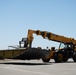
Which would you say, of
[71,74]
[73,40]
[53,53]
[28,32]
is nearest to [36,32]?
[28,32]

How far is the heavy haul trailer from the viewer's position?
25.3 m

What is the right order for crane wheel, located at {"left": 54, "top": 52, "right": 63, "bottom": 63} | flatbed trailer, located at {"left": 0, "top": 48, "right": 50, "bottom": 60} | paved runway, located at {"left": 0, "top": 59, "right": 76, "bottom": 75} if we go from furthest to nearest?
crane wheel, located at {"left": 54, "top": 52, "right": 63, "bottom": 63} → flatbed trailer, located at {"left": 0, "top": 48, "right": 50, "bottom": 60} → paved runway, located at {"left": 0, "top": 59, "right": 76, "bottom": 75}

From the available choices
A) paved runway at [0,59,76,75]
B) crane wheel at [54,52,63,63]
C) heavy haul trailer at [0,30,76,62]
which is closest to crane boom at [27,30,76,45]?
heavy haul trailer at [0,30,76,62]

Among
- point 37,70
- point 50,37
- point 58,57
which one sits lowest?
point 37,70

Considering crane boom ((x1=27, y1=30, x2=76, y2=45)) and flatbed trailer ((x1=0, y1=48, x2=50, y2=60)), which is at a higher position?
crane boom ((x1=27, y1=30, x2=76, y2=45))

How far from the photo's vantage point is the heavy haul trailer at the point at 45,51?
2534 centimetres

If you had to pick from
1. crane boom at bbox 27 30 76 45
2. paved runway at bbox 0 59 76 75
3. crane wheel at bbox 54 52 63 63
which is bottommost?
paved runway at bbox 0 59 76 75

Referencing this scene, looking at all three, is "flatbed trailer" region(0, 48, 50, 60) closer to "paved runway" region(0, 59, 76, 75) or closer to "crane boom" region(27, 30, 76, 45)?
"crane boom" region(27, 30, 76, 45)

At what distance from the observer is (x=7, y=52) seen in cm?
2641

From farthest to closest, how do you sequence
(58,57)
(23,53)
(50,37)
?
(50,37), (58,57), (23,53)

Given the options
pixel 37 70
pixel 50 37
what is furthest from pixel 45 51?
pixel 37 70

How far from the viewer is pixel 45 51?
90.1ft

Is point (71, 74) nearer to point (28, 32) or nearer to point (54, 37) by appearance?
point (28, 32)

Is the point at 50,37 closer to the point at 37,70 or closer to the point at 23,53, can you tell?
the point at 23,53
